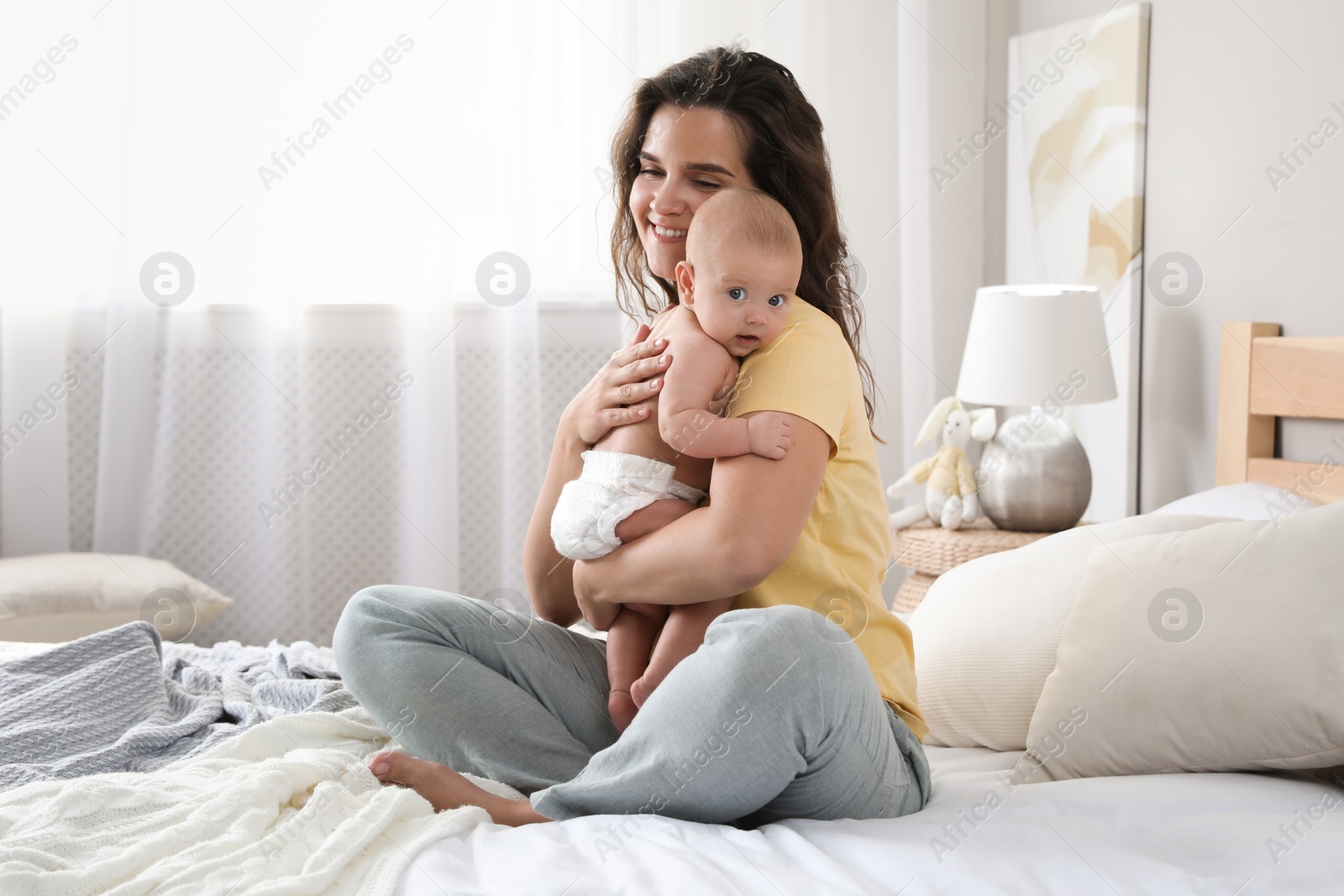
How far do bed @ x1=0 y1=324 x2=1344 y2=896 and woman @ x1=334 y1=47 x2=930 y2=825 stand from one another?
51mm

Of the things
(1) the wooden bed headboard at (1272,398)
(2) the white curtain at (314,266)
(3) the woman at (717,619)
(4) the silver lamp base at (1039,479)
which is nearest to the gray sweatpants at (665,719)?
(3) the woman at (717,619)

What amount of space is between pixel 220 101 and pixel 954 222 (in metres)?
2.00

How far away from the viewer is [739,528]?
104cm

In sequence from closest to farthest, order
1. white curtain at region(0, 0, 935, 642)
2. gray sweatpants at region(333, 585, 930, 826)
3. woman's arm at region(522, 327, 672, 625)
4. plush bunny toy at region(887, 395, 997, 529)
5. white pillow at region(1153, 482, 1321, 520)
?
gray sweatpants at region(333, 585, 930, 826) < woman's arm at region(522, 327, 672, 625) < white pillow at region(1153, 482, 1321, 520) < plush bunny toy at region(887, 395, 997, 529) < white curtain at region(0, 0, 935, 642)

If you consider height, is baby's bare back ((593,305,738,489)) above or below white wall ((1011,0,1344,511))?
below

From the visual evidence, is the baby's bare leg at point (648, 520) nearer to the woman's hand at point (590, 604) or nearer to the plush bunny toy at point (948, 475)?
the woman's hand at point (590, 604)

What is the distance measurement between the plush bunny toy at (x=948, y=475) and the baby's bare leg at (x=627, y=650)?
4.10 feet

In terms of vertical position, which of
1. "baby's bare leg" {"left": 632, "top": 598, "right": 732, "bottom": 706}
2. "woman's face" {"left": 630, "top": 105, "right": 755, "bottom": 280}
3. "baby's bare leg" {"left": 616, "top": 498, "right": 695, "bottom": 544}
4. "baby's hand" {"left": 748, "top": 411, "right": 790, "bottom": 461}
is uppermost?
"woman's face" {"left": 630, "top": 105, "right": 755, "bottom": 280}

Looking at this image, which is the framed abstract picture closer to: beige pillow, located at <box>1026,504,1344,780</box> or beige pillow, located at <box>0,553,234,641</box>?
beige pillow, located at <box>1026,504,1344,780</box>

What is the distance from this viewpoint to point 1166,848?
3.01ft

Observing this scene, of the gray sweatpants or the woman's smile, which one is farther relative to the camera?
the woman's smile

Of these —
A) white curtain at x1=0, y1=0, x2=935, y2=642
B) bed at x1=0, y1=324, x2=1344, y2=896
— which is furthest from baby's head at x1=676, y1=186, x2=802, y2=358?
white curtain at x1=0, y1=0, x2=935, y2=642

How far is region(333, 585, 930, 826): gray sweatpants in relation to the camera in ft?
3.04

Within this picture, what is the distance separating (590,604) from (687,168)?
52 cm
